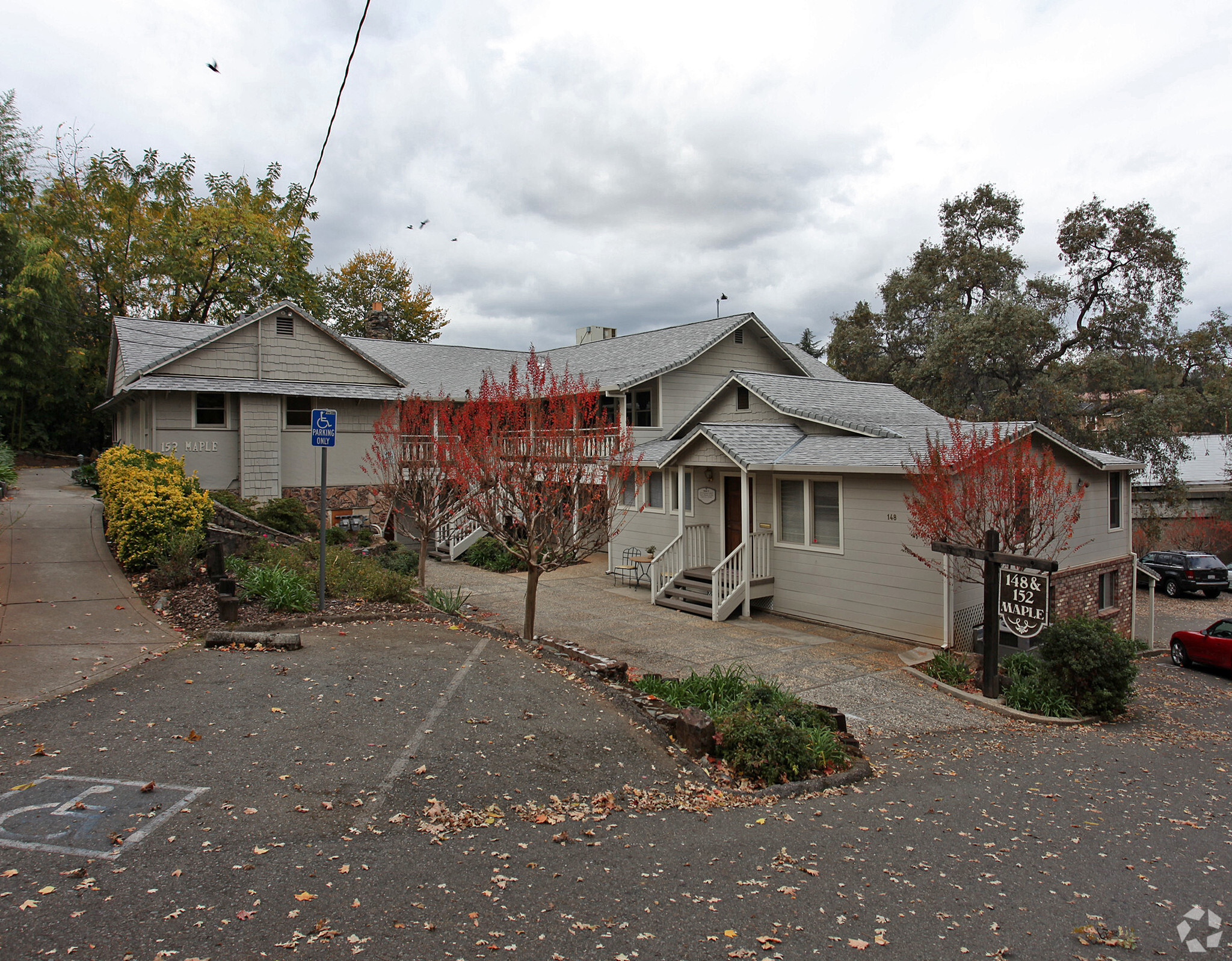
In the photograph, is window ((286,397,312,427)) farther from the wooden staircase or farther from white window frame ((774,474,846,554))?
white window frame ((774,474,846,554))

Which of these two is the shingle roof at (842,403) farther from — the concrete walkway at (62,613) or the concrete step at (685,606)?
the concrete walkway at (62,613)

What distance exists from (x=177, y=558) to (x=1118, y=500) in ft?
63.7

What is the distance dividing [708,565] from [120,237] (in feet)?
104

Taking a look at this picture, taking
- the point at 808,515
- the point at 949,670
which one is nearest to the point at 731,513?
the point at 808,515

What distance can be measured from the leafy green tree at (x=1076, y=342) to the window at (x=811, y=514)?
1458cm

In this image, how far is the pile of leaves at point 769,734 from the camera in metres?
6.49

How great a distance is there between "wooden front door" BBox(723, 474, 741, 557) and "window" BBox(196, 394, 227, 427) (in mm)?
13321

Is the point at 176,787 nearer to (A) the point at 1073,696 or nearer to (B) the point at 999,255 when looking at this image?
(A) the point at 1073,696

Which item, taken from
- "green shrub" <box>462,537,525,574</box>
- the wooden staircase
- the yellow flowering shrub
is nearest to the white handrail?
the wooden staircase

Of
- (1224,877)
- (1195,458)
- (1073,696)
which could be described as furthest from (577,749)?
(1195,458)

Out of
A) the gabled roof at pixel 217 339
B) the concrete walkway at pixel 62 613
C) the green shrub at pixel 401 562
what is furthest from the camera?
the gabled roof at pixel 217 339

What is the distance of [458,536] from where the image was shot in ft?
71.8

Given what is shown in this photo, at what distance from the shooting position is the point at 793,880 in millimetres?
4684

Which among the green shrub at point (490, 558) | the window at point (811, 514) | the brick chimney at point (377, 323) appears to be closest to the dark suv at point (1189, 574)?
the window at point (811, 514)
